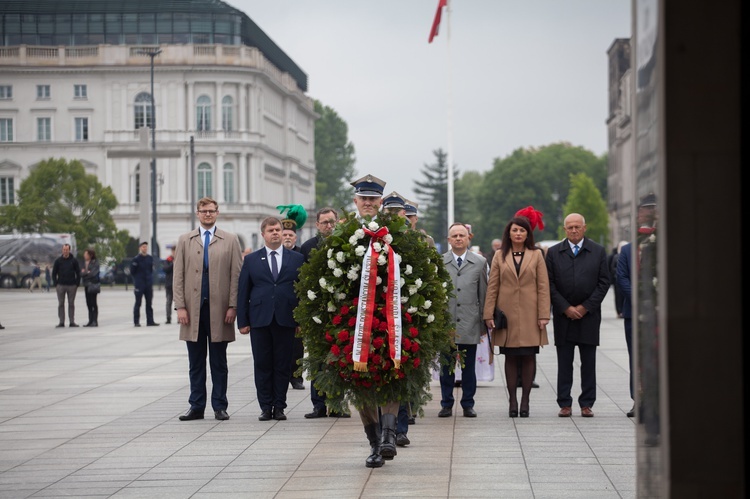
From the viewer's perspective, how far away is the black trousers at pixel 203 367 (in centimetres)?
1254

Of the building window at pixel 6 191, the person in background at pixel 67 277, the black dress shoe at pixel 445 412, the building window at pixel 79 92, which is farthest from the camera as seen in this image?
the building window at pixel 6 191

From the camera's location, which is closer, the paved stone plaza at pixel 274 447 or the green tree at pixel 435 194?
the paved stone plaza at pixel 274 447

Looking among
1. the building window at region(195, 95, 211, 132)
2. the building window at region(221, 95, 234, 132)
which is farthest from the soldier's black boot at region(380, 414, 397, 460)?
the building window at region(221, 95, 234, 132)

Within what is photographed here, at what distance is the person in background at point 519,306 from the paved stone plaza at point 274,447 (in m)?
0.48

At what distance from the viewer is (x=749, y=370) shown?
4.45m

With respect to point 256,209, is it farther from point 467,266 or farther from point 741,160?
point 741,160

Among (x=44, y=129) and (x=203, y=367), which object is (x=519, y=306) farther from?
(x=44, y=129)

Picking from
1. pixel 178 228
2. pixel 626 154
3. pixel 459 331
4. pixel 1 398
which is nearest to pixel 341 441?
pixel 459 331

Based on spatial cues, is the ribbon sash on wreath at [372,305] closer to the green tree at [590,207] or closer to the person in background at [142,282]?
the person in background at [142,282]

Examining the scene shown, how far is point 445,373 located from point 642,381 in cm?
820

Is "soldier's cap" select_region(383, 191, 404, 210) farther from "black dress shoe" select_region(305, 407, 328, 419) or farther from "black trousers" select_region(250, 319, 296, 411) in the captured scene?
"black dress shoe" select_region(305, 407, 328, 419)

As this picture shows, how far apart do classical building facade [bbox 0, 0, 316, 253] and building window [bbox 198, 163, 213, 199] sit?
0.26 feet

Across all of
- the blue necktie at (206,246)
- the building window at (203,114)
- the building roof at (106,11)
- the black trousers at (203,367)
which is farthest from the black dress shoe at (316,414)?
the building roof at (106,11)

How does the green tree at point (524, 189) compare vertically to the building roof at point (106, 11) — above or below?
below
